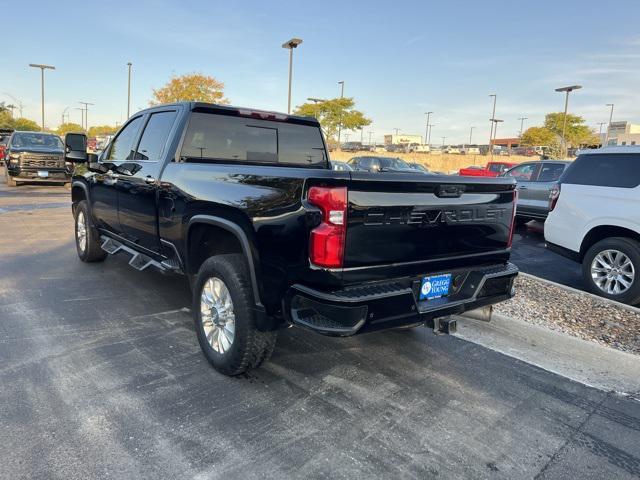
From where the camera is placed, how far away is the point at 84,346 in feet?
12.8

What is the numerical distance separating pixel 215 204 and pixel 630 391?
335cm

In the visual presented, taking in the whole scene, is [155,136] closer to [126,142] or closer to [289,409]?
[126,142]

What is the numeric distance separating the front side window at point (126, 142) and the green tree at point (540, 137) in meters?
70.7

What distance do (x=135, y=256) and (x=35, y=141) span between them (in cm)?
1504

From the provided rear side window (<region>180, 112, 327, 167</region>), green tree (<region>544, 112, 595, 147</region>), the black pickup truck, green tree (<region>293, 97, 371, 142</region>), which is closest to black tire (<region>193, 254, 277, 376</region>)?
the black pickup truck

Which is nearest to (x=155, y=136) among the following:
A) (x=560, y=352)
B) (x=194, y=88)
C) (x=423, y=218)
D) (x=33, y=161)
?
(x=423, y=218)

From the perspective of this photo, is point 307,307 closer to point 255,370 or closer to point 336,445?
point 336,445

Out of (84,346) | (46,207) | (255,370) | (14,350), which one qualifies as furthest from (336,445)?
(46,207)

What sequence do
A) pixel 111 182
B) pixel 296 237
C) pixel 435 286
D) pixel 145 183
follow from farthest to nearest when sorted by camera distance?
pixel 111 182 < pixel 145 183 < pixel 435 286 < pixel 296 237

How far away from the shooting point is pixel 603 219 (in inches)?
→ 238

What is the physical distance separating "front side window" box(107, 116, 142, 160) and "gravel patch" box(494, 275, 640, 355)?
4.31m

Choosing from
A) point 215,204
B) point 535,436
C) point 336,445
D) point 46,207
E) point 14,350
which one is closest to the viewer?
point 336,445

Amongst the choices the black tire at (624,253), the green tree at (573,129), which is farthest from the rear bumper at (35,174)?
the green tree at (573,129)

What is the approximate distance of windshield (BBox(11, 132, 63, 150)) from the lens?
1666 cm
